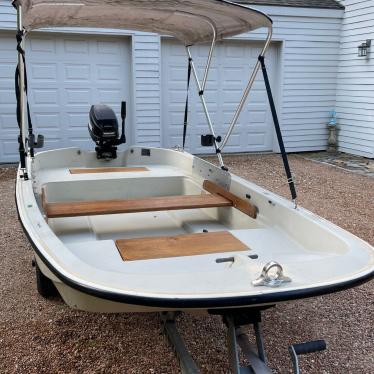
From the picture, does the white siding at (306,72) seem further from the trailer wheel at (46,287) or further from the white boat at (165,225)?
the trailer wheel at (46,287)

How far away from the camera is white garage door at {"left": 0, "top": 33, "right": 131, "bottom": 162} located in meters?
8.09

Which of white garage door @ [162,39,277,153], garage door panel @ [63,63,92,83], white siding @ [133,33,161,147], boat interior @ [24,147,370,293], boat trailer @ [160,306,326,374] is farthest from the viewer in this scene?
white garage door @ [162,39,277,153]

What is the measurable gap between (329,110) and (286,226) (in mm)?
7932

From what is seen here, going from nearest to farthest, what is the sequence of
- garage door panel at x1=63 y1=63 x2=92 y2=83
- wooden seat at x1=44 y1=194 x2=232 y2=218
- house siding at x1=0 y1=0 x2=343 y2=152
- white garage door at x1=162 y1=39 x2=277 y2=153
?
wooden seat at x1=44 y1=194 x2=232 y2=218 < garage door panel at x1=63 y1=63 x2=92 y2=83 < house siding at x1=0 y1=0 x2=343 y2=152 < white garage door at x1=162 y1=39 x2=277 y2=153

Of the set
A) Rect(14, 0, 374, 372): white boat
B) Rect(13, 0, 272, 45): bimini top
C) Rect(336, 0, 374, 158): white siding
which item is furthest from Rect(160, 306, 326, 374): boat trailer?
Rect(336, 0, 374, 158): white siding

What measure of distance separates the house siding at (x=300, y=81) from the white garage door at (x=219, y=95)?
29cm

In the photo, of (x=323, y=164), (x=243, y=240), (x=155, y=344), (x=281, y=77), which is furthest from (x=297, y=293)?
(x=281, y=77)

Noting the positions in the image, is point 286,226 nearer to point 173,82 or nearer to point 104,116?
point 104,116

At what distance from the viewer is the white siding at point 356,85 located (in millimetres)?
9039

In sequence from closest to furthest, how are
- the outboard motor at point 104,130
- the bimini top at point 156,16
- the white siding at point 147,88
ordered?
1. the bimini top at point 156,16
2. the outboard motor at point 104,130
3. the white siding at point 147,88

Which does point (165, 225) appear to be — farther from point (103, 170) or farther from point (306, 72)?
point (306, 72)

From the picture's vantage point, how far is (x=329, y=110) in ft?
33.3

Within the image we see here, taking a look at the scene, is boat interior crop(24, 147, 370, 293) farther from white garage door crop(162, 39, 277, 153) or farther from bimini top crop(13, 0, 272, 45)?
white garage door crop(162, 39, 277, 153)

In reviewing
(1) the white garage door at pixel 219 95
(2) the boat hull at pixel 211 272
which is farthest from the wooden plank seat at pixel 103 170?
(1) the white garage door at pixel 219 95
